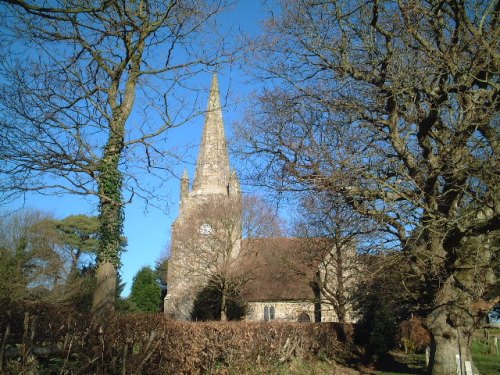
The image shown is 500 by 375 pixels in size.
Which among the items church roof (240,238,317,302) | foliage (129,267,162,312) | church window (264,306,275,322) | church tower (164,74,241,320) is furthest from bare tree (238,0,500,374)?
foliage (129,267,162,312)

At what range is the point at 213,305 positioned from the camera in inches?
1428

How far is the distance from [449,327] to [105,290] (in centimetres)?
828

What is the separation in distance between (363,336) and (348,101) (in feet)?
57.7

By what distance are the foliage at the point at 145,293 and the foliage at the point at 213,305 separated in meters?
11.9

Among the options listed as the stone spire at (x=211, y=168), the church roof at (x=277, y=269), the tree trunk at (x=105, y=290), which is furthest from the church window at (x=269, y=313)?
the tree trunk at (x=105, y=290)

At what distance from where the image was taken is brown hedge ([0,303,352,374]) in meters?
6.73

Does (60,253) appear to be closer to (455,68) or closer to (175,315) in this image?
(175,315)

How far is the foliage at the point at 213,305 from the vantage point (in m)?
35.9

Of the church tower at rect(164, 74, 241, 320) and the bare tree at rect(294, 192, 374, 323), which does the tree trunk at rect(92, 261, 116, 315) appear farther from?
the church tower at rect(164, 74, 241, 320)

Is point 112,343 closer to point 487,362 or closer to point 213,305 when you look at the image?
point 487,362

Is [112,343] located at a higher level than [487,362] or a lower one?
higher

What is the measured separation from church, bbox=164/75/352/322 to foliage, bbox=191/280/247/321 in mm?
636

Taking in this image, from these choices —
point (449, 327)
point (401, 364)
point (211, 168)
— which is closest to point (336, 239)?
point (401, 364)

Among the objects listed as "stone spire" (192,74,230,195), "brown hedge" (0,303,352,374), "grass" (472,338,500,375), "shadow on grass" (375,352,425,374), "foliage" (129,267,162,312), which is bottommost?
"shadow on grass" (375,352,425,374)
